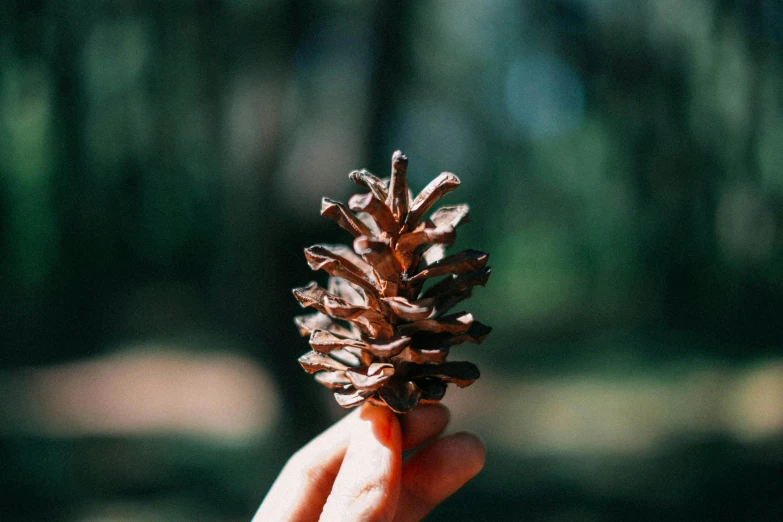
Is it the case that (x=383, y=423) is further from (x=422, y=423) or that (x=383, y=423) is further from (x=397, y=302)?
(x=397, y=302)

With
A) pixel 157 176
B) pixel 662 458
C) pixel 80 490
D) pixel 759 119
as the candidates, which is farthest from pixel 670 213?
pixel 80 490

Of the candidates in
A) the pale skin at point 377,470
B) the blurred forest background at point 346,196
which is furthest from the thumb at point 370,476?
the blurred forest background at point 346,196

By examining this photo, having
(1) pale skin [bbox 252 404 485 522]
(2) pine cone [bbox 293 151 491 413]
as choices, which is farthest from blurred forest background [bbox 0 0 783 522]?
(2) pine cone [bbox 293 151 491 413]

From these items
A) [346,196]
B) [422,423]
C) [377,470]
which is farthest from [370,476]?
[346,196]

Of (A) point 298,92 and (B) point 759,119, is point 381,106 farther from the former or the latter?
(B) point 759,119

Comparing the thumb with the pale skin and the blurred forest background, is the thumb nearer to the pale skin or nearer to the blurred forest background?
the pale skin

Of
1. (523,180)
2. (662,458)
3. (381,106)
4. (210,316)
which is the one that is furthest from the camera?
(210,316)

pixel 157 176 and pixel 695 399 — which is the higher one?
pixel 157 176
